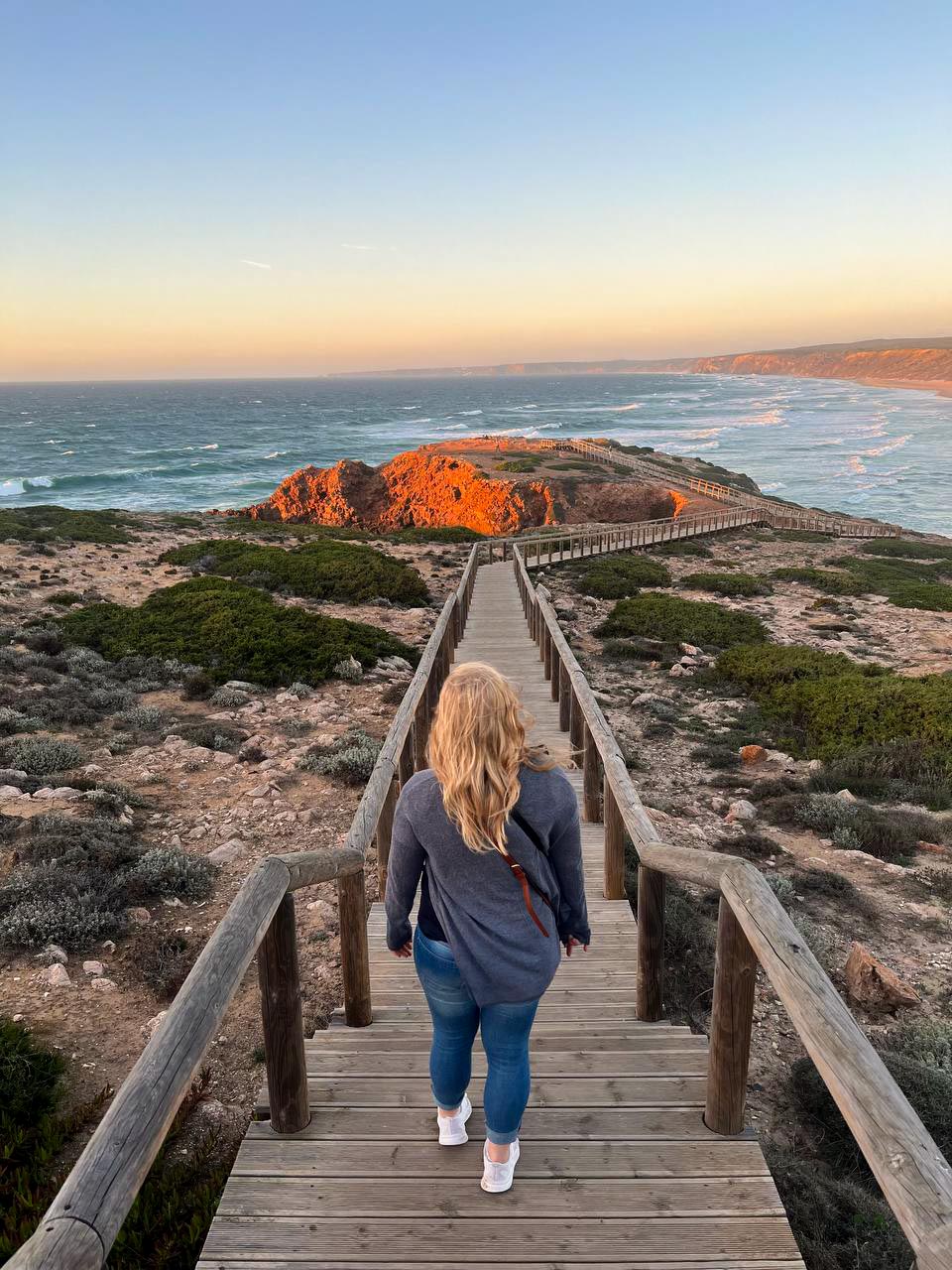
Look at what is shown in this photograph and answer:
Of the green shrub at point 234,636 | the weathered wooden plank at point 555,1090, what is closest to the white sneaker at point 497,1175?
the weathered wooden plank at point 555,1090

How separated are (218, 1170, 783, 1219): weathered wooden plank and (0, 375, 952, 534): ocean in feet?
170

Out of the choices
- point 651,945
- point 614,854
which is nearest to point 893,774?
point 614,854

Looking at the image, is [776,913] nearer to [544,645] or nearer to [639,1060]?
[639,1060]

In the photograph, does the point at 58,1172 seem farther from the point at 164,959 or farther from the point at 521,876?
the point at 521,876

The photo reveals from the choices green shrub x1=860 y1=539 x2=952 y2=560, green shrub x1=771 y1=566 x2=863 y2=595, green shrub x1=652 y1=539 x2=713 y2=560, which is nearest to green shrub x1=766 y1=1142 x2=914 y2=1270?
green shrub x1=771 y1=566 x2=863 y2=595

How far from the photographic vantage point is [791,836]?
24.7 feet

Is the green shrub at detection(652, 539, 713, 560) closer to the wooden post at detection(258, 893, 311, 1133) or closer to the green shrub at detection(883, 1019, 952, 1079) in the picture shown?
the green shrub at detection(883, 1019, 952, 1079)

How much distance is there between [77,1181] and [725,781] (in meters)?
8.05

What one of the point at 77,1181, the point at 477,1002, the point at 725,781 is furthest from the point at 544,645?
the point at 77,1181

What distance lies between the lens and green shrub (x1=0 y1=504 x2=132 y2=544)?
68.9ft

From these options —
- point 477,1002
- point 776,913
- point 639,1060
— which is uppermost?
point 776,913

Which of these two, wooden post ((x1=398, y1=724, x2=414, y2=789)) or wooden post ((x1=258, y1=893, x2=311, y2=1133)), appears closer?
wooden post ((x1=258, y1=893, x2=311, y2=1133))

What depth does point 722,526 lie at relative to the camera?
3412cm

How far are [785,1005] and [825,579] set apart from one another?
74.3ft
